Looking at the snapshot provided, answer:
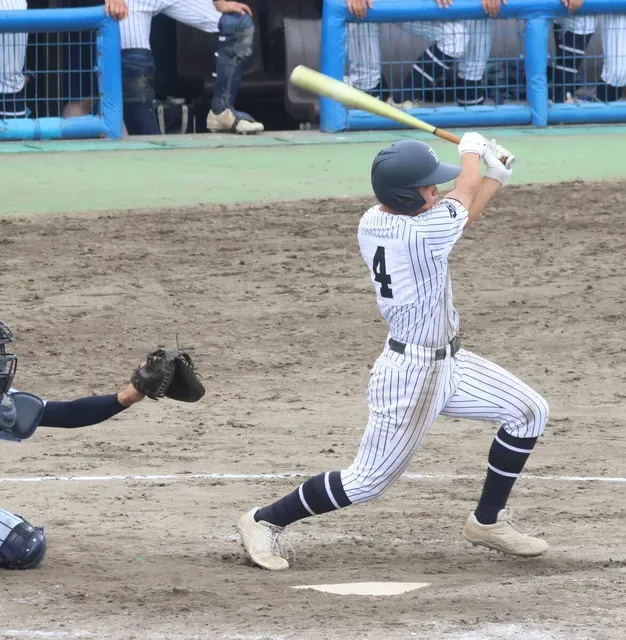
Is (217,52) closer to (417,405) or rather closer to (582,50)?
(582,50)

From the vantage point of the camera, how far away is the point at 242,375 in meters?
7.82

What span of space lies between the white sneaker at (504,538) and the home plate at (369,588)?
40 cm

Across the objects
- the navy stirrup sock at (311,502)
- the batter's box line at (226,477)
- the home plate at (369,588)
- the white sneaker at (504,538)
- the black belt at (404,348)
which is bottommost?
the batter's box line at (226,477)

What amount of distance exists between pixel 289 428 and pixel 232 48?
5.79m

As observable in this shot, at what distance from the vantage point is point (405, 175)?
464 centimetres

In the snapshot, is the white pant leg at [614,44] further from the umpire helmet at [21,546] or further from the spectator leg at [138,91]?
the umpire helmet at [21,546]

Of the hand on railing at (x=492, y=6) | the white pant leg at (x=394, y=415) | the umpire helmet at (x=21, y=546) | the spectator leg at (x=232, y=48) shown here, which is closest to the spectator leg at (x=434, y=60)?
the hand on railing at (x=492, y=6)

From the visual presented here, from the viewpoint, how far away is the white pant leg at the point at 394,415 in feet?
15.4

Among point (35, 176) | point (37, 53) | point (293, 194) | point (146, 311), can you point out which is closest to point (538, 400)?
point (146, 311)

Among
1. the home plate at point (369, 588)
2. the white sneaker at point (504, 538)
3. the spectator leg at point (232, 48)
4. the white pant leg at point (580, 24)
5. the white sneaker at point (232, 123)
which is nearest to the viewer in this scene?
the home plate at point (369, 588)

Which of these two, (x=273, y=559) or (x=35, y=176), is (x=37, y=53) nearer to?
(x=35, y=176)

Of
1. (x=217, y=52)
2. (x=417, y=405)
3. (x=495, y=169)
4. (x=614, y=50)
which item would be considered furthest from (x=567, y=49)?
(x=417, y=405)

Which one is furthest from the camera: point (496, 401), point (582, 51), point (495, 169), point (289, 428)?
point (582, 51)

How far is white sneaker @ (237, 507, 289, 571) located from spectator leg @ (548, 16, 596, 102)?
8.26 meters
